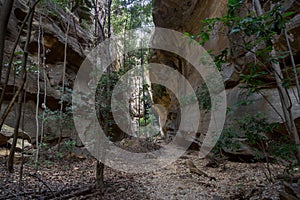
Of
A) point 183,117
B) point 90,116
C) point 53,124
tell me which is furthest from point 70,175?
point 183,117

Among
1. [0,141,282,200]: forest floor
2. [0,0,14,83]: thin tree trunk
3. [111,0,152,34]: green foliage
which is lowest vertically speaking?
[0,141,282,200]: forest floor

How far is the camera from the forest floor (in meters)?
2.86

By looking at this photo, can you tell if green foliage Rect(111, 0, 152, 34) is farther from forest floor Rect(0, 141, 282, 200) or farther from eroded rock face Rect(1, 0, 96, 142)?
forest floor Rect(0, 141, 282, 200)

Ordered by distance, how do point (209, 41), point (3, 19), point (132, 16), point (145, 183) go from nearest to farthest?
point (3, 19) → point (145, 183) → point (209, 41) → point (132, 16)

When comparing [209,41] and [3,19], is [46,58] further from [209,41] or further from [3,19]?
[3,19]

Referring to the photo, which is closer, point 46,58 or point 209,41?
point 209,41

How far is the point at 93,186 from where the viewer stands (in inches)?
126

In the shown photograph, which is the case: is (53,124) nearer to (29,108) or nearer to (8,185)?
(29,108)

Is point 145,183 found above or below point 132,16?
below

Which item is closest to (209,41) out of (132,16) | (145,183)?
(132,16)

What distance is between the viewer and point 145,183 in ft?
12.5

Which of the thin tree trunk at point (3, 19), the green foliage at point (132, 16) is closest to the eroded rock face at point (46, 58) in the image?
the green foliage at point (132, 16)

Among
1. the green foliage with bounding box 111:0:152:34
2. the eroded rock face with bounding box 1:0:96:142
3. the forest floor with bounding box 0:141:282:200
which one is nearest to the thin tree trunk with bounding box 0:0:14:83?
the forest floor with bounding box 0:141:282:200

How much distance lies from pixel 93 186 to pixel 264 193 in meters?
2.68
